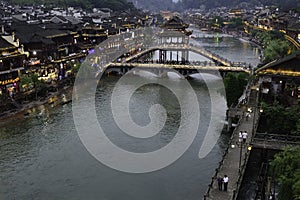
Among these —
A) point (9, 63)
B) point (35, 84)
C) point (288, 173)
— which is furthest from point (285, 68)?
point (9, 63)

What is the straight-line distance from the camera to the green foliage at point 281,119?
27984mm

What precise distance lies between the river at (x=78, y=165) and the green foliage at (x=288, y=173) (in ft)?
19.9

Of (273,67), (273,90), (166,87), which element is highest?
(273,67)

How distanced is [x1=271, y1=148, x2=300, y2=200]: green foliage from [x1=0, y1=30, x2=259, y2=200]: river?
19.9 feet

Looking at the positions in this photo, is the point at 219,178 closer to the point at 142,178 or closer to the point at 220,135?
the point at 142,178

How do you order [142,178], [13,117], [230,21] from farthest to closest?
1. [230,21]
2. [13,117]
3. [142,178]

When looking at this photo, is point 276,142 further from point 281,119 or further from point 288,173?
point 288,173

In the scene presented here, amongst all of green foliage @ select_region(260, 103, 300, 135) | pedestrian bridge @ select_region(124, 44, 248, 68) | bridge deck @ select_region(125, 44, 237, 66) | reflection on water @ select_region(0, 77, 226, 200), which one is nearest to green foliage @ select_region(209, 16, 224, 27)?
pedestrian bridge @ select_region(124, 44, 248, 68)

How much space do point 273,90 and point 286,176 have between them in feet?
59.5

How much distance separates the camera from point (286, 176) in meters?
18.2

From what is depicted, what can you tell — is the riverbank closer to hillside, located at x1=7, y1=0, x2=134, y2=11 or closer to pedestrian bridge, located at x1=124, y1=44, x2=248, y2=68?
pedestrian bridge, located at x1=124, y1=44, x2=248, y2=68

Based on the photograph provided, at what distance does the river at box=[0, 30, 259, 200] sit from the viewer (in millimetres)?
24375

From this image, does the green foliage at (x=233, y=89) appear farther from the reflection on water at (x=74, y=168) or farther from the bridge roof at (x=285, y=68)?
the bridge roof at (x=285, y=68)

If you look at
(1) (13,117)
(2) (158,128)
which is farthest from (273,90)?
(1) (13,117)
